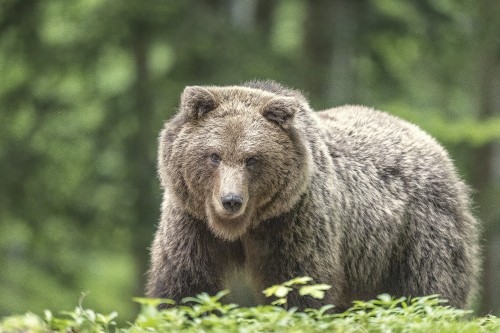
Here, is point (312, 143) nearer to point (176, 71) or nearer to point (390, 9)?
point (176, 71)

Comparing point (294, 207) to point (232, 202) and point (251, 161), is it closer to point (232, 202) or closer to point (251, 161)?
point (251, 161)

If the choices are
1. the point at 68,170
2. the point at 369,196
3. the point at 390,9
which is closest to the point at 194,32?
the point at 68,170

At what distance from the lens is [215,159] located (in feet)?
24.4

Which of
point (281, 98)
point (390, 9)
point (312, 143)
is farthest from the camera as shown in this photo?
point (390, 9)

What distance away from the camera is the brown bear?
7.50 m

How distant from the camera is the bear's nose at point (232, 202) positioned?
7.11m

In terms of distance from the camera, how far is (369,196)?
8672mm

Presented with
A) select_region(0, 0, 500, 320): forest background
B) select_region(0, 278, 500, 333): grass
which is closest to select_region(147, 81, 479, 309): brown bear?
select_region(0, 278, 500, 333): grass

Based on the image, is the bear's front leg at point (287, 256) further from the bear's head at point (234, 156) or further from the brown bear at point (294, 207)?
the bear's head at point (234, 156)

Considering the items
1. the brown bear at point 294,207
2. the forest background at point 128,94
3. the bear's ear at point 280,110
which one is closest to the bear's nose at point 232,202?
the brown bear at point 294,207

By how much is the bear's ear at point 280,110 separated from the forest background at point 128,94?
7.60 meters

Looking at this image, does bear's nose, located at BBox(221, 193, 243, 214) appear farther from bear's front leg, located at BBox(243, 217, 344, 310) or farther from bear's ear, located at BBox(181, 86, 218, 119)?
bear's ear, located at BBox(181, 86, 218, 119)

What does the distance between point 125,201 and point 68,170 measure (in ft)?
4.59

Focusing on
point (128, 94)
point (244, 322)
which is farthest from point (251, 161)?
point (128, 94)
